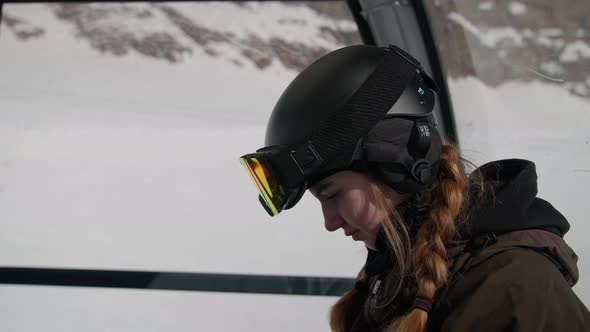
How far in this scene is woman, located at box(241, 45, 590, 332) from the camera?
1.22m

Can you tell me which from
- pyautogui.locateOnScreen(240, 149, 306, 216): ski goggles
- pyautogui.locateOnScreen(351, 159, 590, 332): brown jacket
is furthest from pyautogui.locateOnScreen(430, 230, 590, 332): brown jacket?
pyautogui.locateOnScreen(240, 149, 306, 216): ski goggles

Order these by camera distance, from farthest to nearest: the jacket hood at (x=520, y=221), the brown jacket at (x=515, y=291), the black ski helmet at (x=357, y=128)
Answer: the black ski helmet at (x=357, y=128)
the jacket hood at (x=520, y=221)
the brown jacket at (x=515, y=291)

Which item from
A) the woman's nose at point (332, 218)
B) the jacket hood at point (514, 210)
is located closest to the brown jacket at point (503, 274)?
the jacket hood at point (514, 210)

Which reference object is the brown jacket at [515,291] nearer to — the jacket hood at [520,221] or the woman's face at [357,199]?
the jacket hood at [520,221]

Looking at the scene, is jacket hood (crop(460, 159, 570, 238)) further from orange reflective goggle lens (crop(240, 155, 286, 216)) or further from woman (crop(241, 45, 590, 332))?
orange reflective goggle lens (crop(240, 155, 286, 216))

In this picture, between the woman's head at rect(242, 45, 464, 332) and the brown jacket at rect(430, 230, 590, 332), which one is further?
the woman's head at rect(242, 45, 464, 332)

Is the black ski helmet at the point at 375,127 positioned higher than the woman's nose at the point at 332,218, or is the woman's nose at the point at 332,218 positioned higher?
the black ski helmet at the point at 375,127

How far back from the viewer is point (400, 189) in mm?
1331

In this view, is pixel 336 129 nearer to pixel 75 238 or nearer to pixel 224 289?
pixel 224 289

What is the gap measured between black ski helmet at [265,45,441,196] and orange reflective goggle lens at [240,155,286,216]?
0.22ft

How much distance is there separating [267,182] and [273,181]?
0.8 inches

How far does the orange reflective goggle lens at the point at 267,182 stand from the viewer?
4.60 feet

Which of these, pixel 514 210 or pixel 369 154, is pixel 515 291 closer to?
pixel 514 210

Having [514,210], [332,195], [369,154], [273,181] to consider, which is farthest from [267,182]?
[514,210]
